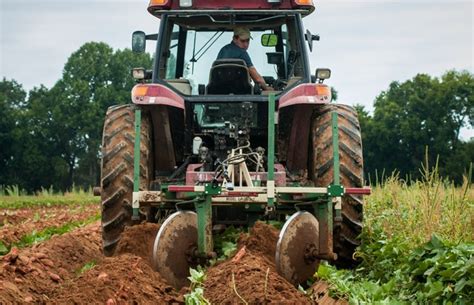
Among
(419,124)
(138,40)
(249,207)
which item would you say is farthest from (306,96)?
(419,124)

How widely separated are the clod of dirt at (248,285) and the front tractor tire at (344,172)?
4.35 feet

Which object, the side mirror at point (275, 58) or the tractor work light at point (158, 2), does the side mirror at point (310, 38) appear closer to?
the side mirror at point (275, 58)

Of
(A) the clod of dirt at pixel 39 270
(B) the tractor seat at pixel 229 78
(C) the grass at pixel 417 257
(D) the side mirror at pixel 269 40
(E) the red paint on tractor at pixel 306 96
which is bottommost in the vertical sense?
(A) the clod of dirt at pixel 39 270

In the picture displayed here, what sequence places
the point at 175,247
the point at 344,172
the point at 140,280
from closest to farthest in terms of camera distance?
1. the point at 140,280
2. the point at 175,247
3. the point at 344,172

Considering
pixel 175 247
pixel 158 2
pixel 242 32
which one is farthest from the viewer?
pixel 242 32

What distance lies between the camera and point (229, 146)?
828 centimetres

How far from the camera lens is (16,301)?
19.9 ft

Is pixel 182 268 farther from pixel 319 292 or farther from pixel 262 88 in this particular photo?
pixel 262 88

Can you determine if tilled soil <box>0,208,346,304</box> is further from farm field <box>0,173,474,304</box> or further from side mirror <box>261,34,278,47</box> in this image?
side mirror <box>261,34,278,47</box>

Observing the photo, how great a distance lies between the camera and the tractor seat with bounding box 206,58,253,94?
8445 millimetres

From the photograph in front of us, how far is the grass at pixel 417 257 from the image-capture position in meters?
5.25

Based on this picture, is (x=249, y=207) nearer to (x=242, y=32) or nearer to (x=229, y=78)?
(x=229, y=78)

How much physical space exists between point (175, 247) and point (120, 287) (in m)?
1.06

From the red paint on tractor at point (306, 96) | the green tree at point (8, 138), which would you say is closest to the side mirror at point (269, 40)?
the red paint on tractor at point (306, 96)
